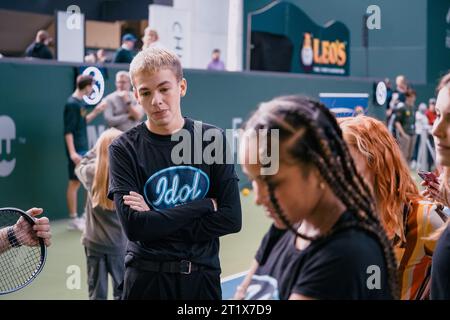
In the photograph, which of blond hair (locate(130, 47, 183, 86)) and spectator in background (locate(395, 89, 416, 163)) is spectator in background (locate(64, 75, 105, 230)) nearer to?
spectator in background (locate(395, 89, 416, 163))

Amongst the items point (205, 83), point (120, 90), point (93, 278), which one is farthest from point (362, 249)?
point (205, 83)

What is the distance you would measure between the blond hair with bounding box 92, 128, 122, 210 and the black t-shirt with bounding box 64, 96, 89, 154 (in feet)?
9.49

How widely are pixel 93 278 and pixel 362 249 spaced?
2.76m

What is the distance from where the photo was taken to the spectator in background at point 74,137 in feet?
21.9

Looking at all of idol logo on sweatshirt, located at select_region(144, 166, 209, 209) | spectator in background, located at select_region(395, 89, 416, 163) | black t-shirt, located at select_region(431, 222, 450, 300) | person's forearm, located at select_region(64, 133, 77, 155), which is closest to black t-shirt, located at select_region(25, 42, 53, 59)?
person's forearm, located at select_region(64, 133, 77, 155)

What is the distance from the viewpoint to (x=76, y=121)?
6707 millimetres

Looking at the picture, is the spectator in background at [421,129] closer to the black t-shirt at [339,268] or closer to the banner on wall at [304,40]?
the banner on wall at [304,40]

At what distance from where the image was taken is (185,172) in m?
2.37

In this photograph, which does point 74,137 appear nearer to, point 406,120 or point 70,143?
point 70,143

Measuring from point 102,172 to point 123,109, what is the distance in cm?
190

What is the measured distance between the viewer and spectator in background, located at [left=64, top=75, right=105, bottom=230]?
6.68m

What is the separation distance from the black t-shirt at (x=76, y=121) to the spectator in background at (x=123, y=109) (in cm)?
73

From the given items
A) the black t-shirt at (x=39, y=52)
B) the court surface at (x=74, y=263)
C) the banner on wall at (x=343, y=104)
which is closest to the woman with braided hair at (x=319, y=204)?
the banner on wall at (x=343, y=104)
